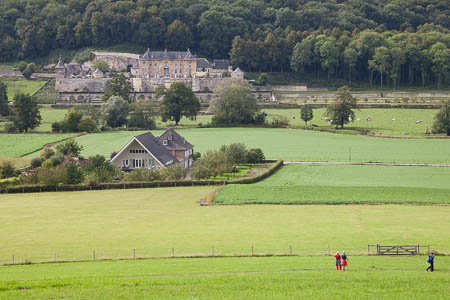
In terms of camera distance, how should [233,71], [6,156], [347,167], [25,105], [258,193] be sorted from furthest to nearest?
[233,71] < [25,105] < [6,156] < [347,167] < [258,193]

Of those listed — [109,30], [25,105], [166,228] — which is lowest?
[166,228]

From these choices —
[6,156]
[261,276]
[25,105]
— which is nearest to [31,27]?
[25,105]

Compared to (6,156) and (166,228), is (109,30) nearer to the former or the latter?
(6,156)

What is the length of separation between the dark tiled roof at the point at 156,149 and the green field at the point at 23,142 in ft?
48.5

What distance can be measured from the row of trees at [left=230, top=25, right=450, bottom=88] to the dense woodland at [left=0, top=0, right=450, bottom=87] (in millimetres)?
194

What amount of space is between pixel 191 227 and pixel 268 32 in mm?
123857

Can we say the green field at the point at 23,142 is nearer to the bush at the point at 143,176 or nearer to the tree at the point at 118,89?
the bush at the point at 143,176

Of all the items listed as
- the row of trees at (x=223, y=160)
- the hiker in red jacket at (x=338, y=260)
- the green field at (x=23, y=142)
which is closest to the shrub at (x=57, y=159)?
the green field at (x=23, y=142)

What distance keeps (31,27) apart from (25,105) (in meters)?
80.8

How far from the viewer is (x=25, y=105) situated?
86.7 meters

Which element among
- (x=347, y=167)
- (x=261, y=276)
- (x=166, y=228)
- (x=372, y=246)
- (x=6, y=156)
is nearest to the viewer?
(x=261, y=276)

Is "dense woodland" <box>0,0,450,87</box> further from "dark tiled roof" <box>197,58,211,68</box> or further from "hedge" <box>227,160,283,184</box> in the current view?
"hedge" <box>227,160,283,184</box>

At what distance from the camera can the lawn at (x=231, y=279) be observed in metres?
22.5

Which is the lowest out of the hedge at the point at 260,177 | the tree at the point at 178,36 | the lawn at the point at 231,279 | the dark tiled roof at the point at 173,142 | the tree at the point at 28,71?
the lawn at the point at 231,279
